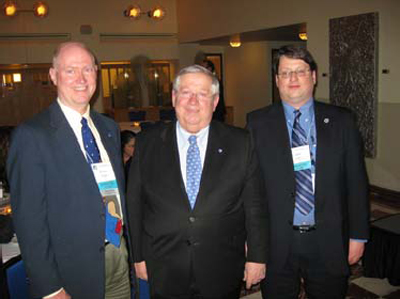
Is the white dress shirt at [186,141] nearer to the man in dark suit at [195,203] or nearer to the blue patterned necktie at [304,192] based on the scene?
the man in dark suit at [195,203]

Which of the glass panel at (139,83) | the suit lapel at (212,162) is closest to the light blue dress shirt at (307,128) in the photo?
the suit lapel at (212,162)

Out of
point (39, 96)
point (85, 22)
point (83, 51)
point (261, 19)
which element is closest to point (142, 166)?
point (83, 51)

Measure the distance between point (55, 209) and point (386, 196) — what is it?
18.8 feet

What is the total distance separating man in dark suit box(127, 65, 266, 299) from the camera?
1.75 m

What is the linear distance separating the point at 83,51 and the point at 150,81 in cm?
1239

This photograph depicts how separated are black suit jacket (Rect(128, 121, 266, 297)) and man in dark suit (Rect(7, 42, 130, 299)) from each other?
147mm

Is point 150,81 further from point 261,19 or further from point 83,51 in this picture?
point 83,51

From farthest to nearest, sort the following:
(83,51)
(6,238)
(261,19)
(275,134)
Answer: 1. (261,19)
2. (6,238)
3. (275,134)
4. (83,51)

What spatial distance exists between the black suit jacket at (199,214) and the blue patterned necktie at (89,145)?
19 centimetres

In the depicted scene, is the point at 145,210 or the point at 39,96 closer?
the point at 145,210

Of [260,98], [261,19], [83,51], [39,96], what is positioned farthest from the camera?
[39,96]

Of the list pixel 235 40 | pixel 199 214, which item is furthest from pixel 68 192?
pixel 235 40

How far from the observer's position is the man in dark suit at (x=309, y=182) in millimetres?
1963

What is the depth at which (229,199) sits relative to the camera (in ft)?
5.83
